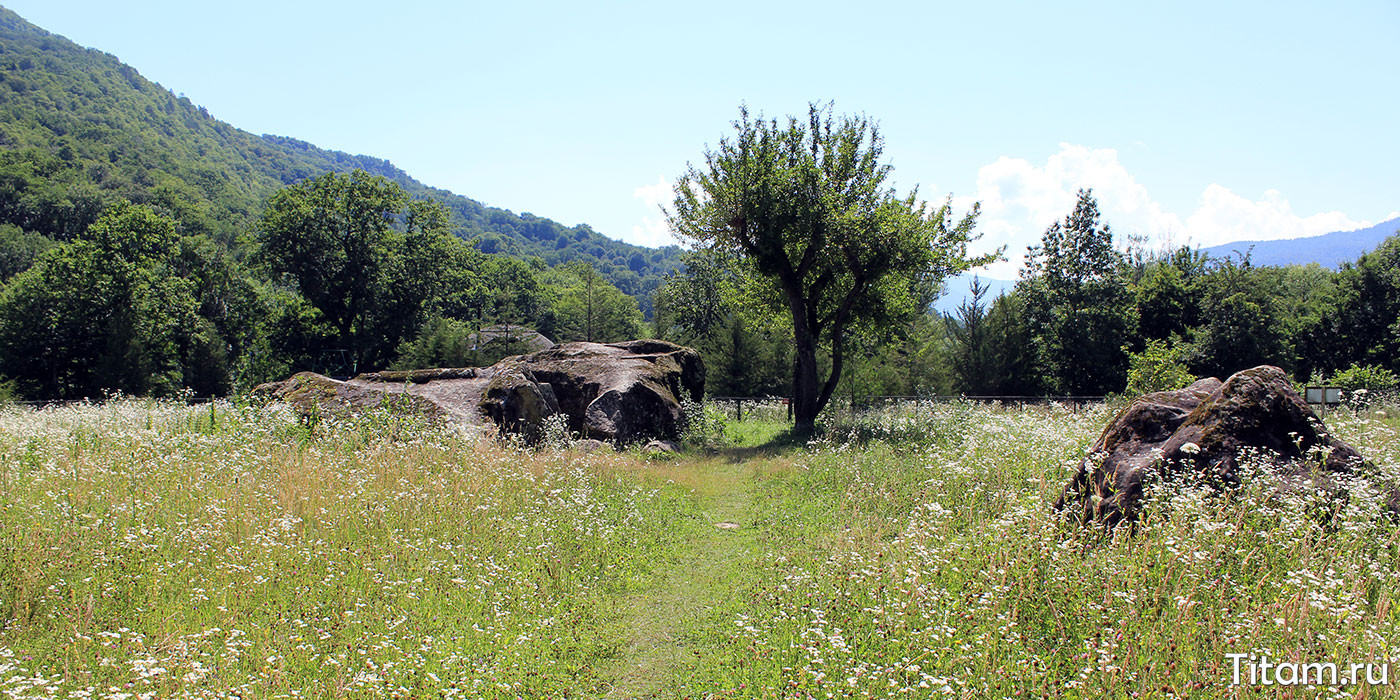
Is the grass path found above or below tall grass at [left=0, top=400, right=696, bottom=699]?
below

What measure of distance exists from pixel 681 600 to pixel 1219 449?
5353mm

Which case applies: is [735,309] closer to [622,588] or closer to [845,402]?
[845,402]

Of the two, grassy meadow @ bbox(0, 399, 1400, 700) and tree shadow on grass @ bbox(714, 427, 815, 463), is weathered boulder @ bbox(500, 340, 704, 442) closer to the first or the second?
tree shadow on grass @ bbox(714, 427, 815, 463)

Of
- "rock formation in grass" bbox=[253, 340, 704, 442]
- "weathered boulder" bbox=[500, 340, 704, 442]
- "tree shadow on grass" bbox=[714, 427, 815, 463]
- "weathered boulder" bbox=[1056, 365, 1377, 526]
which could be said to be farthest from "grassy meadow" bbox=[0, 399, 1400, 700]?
"weathered boulder" bbox=[500, 340, 704, 442]

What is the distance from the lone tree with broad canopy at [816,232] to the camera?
18219mm

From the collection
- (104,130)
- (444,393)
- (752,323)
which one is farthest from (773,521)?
(104,130)

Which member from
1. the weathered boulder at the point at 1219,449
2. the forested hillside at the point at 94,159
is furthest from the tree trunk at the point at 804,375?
the forested hillside at the point at 94,159

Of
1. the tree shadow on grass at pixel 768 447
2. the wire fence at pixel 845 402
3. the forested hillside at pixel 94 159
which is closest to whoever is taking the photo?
the tree shadow on grass at pixel 768 447

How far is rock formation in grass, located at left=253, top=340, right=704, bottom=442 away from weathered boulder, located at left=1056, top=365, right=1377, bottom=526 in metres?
10.3

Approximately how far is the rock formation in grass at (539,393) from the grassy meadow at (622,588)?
4.78m

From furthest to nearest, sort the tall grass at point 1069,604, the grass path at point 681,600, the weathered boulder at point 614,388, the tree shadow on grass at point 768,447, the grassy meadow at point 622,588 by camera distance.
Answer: the weathered boulder at point 614,388, the tree shadow on grass at point 768,447, the grass path at point 681,600, the grassy meadow at point 622,588, the tall grass at point 1069,604

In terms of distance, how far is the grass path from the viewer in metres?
4.86

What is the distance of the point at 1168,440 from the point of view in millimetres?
7004

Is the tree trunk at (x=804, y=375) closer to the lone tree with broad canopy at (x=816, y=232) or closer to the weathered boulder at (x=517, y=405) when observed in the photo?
the lone tree with broad canopy at (x=816, y=232)
